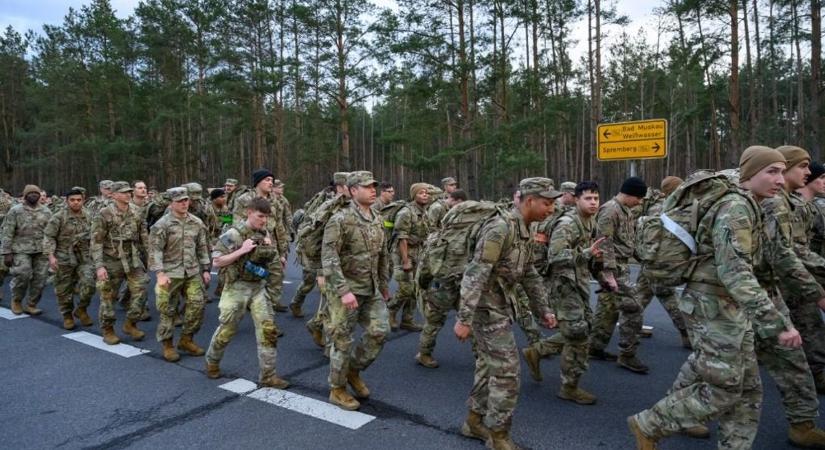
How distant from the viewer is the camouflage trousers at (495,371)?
360cm

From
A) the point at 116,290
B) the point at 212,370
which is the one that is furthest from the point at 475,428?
the point at 116,290

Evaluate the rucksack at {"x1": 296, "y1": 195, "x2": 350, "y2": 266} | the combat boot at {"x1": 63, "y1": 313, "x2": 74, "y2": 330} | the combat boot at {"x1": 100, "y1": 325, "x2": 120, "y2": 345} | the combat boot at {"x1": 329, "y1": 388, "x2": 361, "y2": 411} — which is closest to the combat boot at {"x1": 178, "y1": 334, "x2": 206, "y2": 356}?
the combat boot at {"x1": 100, "y1": 325, "x2": 120, "y2": 345}

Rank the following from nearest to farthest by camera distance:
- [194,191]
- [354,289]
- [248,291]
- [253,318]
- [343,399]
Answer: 1. [343,399]
2. [354,289]
3. [253,318]
4. [248,291]
5. [194,191]

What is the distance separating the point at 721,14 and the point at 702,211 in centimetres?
1971

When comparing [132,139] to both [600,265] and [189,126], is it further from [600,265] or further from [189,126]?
[600,265]

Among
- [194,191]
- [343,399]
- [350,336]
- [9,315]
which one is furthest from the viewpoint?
[194,191]

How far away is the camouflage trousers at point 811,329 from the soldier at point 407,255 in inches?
167

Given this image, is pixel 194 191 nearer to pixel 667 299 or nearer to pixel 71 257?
pixel 71 257

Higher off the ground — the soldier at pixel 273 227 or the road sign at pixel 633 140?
the road sign at pixel 633 140

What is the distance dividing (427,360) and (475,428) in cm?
183

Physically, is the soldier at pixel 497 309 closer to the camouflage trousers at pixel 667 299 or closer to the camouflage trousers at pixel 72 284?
the camouflage trousers at pixel 667 299

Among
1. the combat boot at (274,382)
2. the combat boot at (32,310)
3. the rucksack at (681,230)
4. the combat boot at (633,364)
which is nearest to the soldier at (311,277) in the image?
the combat boot at (274,382)

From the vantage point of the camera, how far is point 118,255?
717 centimetres

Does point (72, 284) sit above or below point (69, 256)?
below
